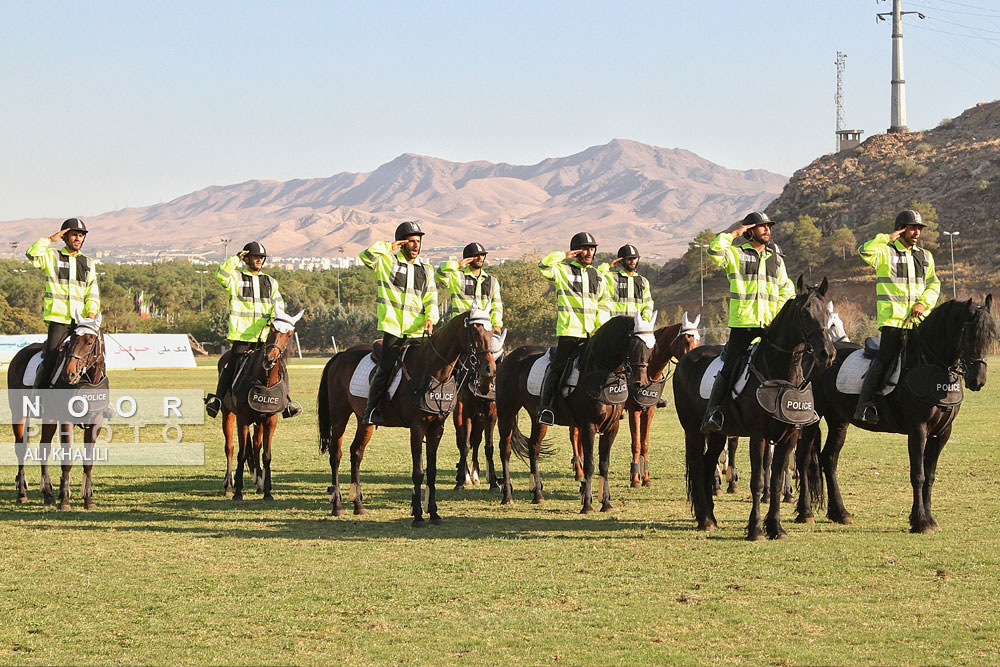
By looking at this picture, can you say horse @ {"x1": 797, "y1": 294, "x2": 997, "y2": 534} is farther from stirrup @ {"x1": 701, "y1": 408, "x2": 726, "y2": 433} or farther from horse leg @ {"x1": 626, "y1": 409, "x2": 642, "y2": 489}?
horse leg @ {"x1": 626, "y1": 409, "x2": 642, "y2": 489}

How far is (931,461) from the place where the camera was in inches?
503

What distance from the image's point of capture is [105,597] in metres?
9.55

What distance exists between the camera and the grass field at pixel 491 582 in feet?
26.2

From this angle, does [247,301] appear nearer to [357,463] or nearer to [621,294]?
[357,463]

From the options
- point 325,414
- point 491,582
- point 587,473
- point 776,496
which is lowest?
point 491,582

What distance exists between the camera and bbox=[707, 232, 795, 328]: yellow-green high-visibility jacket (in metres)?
12.5

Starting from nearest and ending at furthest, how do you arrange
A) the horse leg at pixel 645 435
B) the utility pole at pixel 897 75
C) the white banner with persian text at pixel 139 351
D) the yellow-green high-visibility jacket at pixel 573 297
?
the yellow-green high-visibility jacket at pixel 573 297 < the horse leg at pixel 645 435 < the white banner with persian text at pixel 139 351 < the utility pole at pixel 897 75

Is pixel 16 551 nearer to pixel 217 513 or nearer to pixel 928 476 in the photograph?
pixel 217 513

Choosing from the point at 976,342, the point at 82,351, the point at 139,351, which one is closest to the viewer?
the point at 976,342

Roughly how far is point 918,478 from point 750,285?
290 cm

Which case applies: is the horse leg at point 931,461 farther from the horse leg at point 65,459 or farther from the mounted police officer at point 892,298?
the horse leg at point 65,459

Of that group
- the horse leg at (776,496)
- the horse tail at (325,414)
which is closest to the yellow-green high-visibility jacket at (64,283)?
the horse tail at (325,414)

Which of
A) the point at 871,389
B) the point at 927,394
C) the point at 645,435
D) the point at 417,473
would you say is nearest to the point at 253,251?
the point at 417,473

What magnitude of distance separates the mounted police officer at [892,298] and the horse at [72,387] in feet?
32.0
